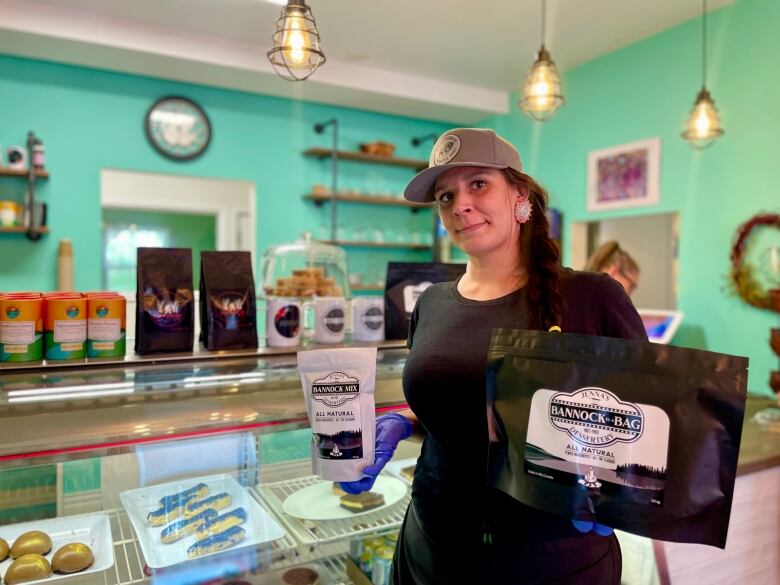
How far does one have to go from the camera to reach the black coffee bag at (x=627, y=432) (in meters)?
0.81

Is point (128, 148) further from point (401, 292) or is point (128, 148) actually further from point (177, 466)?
point (177, 466)

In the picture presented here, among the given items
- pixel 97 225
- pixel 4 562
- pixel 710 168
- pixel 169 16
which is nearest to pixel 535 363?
pixel 4 562

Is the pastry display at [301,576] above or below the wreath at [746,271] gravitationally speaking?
below

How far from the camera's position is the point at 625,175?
399 cm

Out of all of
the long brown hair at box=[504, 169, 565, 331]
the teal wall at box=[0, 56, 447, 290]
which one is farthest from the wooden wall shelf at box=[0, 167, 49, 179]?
the long brown hair at box=[504, 169, 565, 331]

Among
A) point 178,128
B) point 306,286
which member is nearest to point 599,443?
point 306,286

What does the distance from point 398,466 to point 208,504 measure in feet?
2.03

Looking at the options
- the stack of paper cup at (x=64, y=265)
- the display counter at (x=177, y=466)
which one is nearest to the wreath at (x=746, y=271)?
the display counter at (x=177, y=466)

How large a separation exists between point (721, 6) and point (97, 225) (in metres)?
4.39

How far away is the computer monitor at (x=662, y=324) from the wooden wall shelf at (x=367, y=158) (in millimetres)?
2127

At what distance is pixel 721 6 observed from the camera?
3340 mm

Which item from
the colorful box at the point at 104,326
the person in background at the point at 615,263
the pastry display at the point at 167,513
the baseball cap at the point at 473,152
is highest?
the baseball cap at the point at 473,152

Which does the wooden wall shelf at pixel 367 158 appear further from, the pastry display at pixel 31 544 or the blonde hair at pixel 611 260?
the pastry display at pixel 31 544

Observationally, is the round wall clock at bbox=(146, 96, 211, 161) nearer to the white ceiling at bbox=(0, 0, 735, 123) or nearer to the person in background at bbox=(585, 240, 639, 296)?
the white ceiling at bbox=(0, 0, 735, 123)
